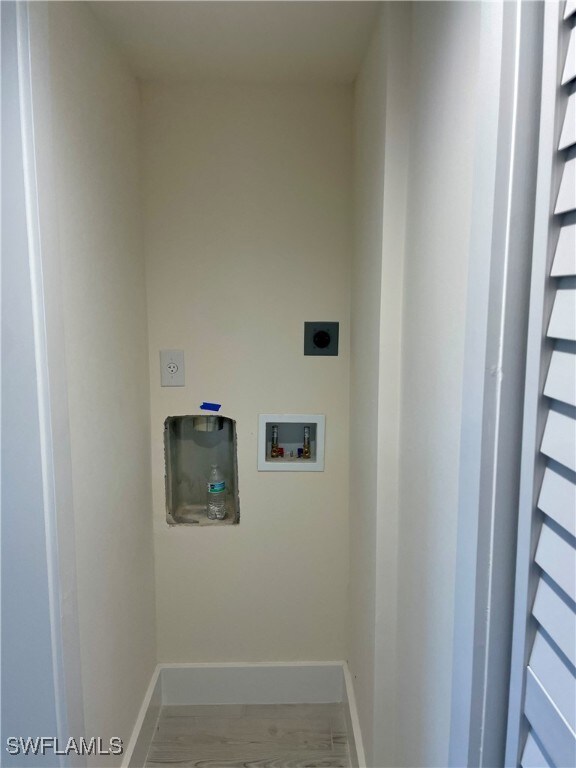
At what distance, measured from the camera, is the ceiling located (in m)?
1.18

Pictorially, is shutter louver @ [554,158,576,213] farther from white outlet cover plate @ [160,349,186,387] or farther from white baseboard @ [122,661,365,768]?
white baseboard @ [122,661,365,768]

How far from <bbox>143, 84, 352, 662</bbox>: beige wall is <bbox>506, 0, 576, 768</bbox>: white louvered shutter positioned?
42.7 inches

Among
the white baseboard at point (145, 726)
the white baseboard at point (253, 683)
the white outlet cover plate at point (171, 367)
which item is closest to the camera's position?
the white baseboard at point (145, 726)

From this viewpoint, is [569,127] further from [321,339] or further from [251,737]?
[251,737]

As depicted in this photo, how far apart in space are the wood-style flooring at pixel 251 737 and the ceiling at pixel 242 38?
2015mm

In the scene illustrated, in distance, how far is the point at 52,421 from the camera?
3.11 feet

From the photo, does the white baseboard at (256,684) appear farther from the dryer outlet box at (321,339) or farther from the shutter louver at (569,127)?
the shutter louver at (569,127)

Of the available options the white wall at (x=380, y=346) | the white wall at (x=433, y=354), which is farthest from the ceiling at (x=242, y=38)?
the white wall at (x=433, y=354)

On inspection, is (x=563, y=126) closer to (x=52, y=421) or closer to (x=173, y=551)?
(x=52, y=421)

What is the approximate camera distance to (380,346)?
3.96 ft

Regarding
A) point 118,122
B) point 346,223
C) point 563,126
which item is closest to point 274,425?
point 346,223

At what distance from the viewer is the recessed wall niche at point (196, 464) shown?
177 cm

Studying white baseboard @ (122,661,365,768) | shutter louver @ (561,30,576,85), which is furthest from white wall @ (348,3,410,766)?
shutter louver @ (561,30,576,85)

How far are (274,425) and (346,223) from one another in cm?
70
